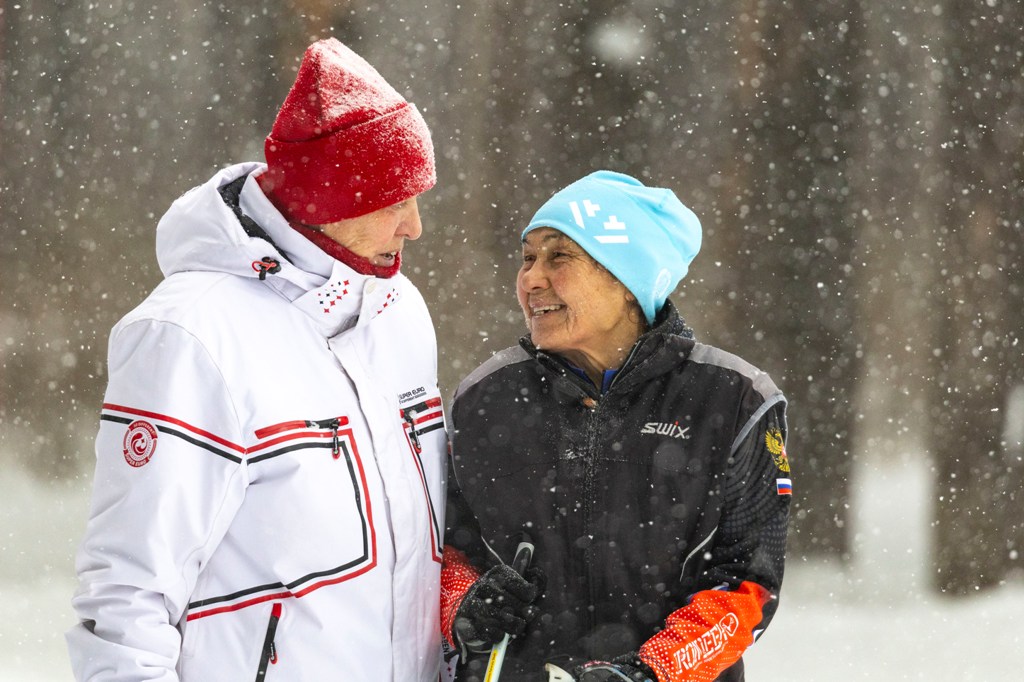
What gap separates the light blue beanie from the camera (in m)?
2.03

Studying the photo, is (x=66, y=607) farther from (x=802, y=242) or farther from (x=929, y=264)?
(x=929, y=264)

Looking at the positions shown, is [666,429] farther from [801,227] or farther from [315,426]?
[801,227]

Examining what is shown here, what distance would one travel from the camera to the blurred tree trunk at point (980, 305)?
4.41 m

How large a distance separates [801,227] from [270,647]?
3311 mm

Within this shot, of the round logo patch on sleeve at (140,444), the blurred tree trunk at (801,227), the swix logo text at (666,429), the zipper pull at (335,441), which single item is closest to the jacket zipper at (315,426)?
the zipper pull at (335,441)

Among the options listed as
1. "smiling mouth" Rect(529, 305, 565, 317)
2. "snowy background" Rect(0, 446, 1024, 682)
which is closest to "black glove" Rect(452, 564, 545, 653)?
"smiling mouth" Rect(529, 305, 565, 317)

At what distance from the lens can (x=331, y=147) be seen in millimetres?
1799

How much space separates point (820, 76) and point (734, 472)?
2924 millimetres

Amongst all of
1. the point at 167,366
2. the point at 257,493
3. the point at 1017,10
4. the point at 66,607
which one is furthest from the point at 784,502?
the point at 66,607

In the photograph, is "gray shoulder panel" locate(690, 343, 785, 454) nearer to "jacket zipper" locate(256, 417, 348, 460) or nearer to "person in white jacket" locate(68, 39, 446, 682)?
"person in white jacket" locate(68, 39, 446, 682)

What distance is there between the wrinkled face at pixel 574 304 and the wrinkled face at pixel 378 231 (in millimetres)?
283

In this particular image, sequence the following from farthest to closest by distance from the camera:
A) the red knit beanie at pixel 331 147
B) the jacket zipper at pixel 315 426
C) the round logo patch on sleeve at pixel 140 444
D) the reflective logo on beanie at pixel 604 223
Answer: the reflective logo on beanie at pixel 604 223 < the red knit beanie at pixel 331 147 < the jacket zipper at pixel 315 426 < the round logo patch on sleeve at pixel 140 444

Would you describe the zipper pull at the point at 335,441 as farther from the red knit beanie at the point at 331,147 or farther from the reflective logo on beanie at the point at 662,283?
the reflective logo on beanie at the point at 662,283

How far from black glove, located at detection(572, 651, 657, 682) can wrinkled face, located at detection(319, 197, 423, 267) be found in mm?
795
